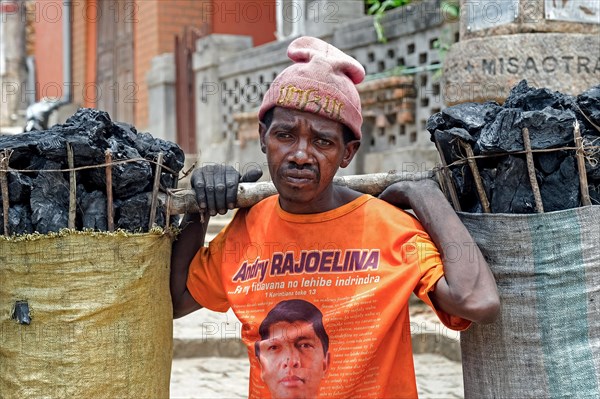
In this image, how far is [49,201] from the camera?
106 inches

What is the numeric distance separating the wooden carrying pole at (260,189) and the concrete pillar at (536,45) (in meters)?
2.55

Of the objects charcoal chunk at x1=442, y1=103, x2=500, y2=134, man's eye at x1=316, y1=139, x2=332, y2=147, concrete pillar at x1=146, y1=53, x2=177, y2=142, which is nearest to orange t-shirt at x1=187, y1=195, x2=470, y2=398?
man's eye at x1=316, y1=139, x2=332, y2=147

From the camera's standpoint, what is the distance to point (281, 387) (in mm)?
2596

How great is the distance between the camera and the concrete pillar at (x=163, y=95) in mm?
10430

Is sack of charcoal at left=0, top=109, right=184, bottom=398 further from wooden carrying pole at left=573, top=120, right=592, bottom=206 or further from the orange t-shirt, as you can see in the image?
wooden carrying pole at left=573, top=120, right=592, bottom=206

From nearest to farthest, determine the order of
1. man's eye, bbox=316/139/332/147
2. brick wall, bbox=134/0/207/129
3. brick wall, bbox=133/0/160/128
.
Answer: man's eye, bbox=316/139/332/147, brick wall, bbox=134/0/207/129, brick wall, bbox=133/0/160/128

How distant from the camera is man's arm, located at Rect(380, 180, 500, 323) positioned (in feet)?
7.85

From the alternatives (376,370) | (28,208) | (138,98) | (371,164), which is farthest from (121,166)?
(138,98)

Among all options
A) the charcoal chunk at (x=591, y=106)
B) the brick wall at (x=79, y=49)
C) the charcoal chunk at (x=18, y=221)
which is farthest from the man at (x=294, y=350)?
the brick wall at (x=79, y=49)

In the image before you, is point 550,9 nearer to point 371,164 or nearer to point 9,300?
point 371,164

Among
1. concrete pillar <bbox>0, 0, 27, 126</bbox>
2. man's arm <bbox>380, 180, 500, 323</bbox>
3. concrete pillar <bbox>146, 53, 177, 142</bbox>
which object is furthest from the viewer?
concrete pillar <bbox>0, 0, 27, 126</bbox>

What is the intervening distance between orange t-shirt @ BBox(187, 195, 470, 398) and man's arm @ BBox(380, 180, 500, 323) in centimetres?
4

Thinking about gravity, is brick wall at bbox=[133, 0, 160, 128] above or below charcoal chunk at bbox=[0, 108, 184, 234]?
above

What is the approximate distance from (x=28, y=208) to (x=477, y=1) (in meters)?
3.40
